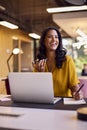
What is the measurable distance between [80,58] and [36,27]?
3.01 metres

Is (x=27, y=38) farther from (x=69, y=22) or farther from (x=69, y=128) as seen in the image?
(x=69, y=128)

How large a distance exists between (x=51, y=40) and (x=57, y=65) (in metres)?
0.27

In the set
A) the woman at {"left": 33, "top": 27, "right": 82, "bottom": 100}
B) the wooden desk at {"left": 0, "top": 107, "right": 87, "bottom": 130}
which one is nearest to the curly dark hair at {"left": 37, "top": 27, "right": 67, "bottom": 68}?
the woman at {"left": 33, "top": 27, "right": 82, "bottom": 100}

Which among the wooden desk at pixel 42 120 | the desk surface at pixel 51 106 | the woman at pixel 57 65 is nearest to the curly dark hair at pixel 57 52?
the woman at pixel 57 65

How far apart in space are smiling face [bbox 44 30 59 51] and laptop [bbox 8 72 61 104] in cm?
65

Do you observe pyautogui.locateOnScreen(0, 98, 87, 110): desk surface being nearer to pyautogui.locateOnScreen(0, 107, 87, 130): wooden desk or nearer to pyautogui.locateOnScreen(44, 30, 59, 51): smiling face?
pyautogui.locateOnScreen(0, 107, 87, 130): wooden desk

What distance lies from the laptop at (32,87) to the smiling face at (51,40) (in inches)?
25.6

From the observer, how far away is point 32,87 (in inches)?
61.9

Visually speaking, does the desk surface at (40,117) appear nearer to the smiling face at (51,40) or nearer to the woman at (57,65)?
the woman at (57,65)

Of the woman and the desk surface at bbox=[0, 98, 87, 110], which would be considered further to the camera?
the woman

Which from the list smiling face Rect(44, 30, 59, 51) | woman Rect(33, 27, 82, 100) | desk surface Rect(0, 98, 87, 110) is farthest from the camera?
smiling face Rect(44, 30, 59, 51)

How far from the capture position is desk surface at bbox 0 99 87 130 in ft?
3.38

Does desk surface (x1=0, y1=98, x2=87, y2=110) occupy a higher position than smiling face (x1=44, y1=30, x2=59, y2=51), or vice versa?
smiling face (x1=44, y1=30, x2=59, y2=51)

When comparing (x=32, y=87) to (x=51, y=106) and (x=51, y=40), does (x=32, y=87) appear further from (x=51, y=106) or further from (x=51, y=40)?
(x=51, y=40)
